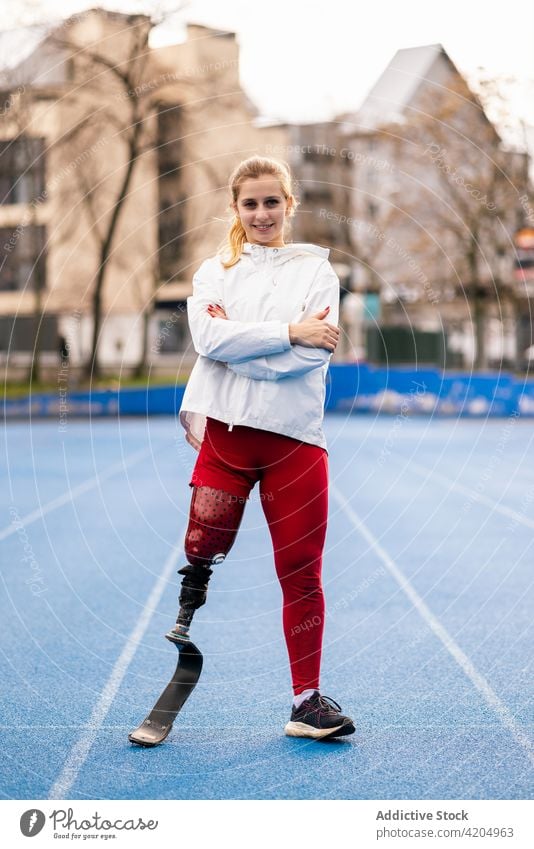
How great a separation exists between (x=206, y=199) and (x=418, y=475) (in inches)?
889

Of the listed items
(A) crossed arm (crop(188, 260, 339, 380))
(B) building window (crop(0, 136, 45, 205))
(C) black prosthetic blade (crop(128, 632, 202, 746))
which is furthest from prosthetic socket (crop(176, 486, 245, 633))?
(B) building window (crop(0, 136, 45, 205))

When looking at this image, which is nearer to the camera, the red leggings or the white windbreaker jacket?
the white windbreaker jacket

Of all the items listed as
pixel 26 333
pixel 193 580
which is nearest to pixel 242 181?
pixel 193 580

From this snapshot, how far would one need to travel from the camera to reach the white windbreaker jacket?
395 centimetres

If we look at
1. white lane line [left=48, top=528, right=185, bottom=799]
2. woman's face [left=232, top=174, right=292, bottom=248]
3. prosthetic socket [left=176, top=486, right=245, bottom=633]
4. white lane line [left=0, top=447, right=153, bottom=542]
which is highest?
woman's face [left=232, top=174, right=292, bottom=248]

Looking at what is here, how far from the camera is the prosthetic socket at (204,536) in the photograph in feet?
13.5

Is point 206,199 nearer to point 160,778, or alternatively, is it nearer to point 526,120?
point 526,120

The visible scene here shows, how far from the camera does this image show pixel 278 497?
13.4ft

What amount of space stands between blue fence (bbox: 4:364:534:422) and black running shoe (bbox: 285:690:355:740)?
19.7 m

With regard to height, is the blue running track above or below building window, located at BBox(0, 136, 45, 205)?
below

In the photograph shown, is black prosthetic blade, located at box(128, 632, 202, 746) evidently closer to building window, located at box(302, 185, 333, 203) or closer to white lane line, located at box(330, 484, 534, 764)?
white lane line, located at box(330, 484, 534, 764)

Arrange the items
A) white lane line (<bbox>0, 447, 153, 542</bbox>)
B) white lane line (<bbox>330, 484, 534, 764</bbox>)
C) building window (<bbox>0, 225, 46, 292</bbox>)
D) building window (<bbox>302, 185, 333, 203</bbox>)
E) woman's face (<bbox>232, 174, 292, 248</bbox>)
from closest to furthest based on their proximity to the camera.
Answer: woman's face (<bbox>232, 174, 292, 248</bbox>), white lane line (<bbox>330, 484, 534, 764</bbox>), white lane line (<bbox>0, 447, 153, 542</bbox>), building window (<bbox>0, 225, 46, 292</bbox>), building window (<bbox>302, 185, 333, 203</bbox>)

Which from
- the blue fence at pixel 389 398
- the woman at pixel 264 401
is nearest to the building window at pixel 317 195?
the blue fence at pixel 389 398

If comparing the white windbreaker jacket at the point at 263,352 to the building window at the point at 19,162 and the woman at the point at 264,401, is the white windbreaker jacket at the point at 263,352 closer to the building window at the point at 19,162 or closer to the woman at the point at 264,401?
the woman at the point at 264,401
